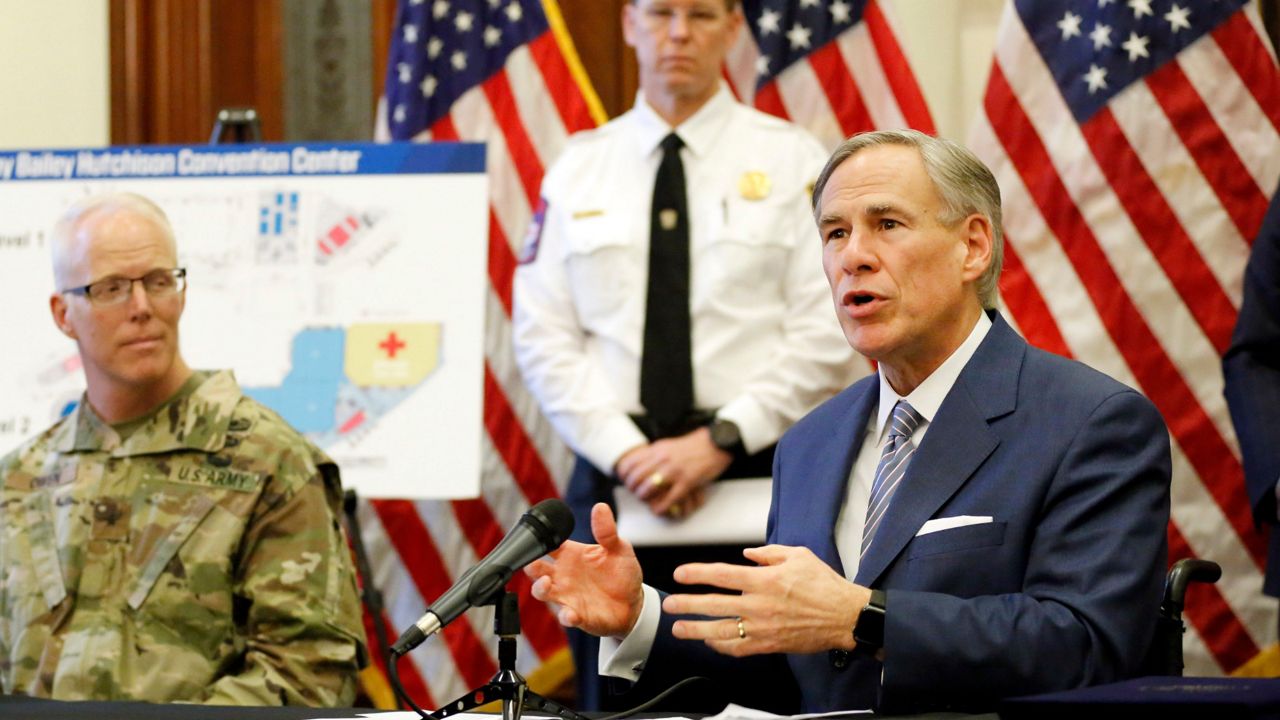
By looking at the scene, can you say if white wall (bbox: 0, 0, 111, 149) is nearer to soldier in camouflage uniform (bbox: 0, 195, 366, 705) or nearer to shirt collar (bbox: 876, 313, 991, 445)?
soldier in camouflage uniform (bbox: 0, 195, 366, 705)

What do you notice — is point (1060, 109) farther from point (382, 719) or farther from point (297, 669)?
point (382, 719)

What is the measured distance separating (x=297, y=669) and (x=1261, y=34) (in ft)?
10.3

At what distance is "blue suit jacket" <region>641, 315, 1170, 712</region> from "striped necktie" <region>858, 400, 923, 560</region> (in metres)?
0.06

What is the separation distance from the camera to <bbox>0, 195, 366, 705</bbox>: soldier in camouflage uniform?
2.88m

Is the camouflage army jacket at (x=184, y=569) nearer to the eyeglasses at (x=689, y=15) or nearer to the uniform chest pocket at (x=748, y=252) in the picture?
the uniform chest pocket at (x=748, y=252)

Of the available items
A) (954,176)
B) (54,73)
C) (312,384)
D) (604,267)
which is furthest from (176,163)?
(954,176)

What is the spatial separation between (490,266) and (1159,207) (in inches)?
81.1

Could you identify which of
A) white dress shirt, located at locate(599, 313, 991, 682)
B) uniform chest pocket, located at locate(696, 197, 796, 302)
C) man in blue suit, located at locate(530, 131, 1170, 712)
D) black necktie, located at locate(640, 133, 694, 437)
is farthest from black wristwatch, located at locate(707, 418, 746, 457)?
white dress shirt, located at locate(599, 313, 991, 682)

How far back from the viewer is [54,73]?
5387 mm

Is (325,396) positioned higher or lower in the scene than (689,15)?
lower

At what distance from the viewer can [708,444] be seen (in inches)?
155

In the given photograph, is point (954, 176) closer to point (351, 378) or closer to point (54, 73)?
point (351, 378)

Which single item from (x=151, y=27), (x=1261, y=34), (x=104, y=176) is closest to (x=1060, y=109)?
(x=1261, y=34)

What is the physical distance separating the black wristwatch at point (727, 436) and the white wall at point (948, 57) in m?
1.64
